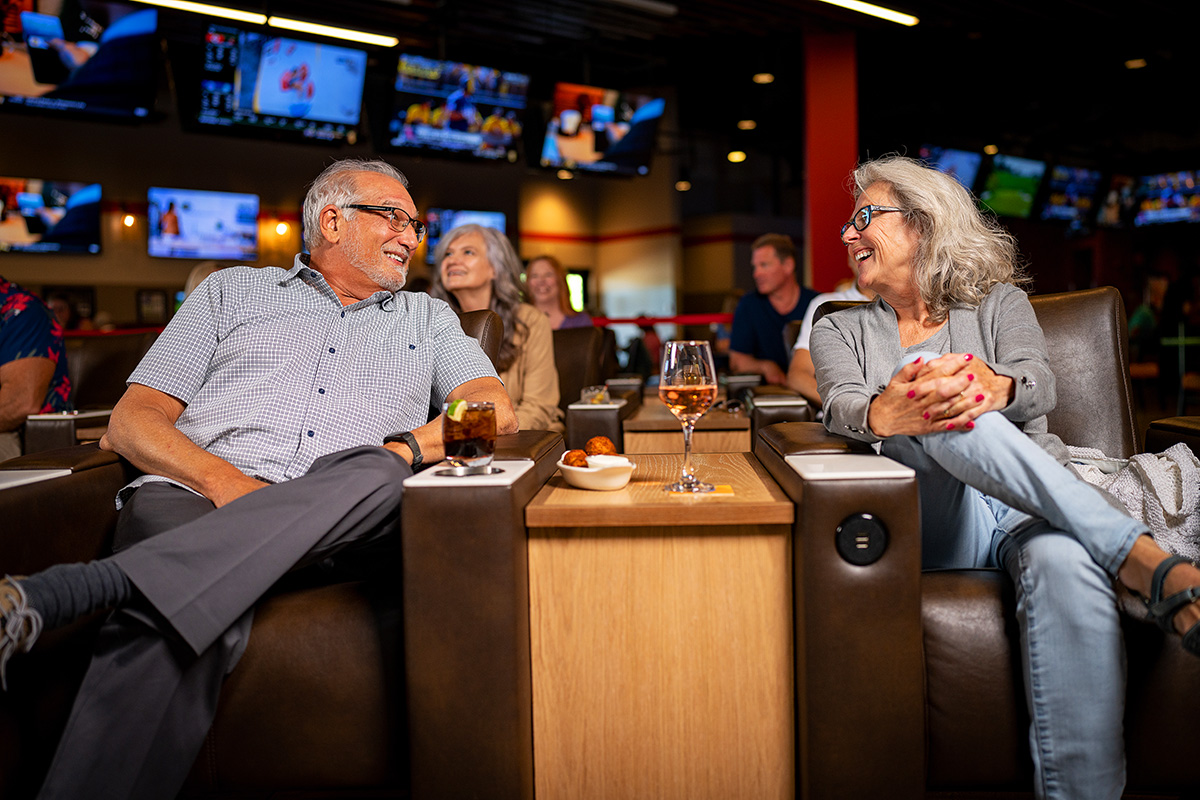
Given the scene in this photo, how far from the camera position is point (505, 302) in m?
3.44

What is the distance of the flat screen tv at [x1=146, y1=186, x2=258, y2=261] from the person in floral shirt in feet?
21.3

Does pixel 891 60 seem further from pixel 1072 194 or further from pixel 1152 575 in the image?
pixel 1152 575

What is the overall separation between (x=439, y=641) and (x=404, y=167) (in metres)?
9.78

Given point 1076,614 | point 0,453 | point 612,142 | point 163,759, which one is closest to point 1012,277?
point 1076,614

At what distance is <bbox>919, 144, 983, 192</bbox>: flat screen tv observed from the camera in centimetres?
895

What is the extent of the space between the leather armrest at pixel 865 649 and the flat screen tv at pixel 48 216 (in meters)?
9.12

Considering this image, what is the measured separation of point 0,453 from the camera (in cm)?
299

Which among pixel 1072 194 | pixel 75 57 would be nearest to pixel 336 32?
pixel 75 57

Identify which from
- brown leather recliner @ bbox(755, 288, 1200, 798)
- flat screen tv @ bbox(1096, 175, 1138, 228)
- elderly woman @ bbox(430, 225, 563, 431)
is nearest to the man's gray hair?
elderly woman @ bbox(430, 225, 563, 431)

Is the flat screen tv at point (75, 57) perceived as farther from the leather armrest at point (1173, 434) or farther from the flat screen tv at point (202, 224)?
the leather armrest at point (1173, 434)

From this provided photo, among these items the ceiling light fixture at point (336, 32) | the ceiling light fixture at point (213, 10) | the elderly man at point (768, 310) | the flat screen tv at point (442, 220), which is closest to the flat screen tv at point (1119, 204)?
the flat screen tv at point (442, 220)

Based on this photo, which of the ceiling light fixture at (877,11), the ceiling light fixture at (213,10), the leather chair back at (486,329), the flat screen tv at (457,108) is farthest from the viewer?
the flat screen tv at (457,108)

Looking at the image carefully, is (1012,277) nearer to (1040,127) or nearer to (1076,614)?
(1076,614)

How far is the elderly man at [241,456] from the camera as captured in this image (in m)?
1.32
